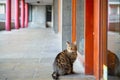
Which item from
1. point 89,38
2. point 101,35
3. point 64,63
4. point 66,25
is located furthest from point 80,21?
point 101,35

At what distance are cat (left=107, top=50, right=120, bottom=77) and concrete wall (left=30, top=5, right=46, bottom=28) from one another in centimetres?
2873

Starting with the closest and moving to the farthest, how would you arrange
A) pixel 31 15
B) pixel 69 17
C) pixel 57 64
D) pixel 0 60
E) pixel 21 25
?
pixel 57 64, pixel 0 60, pixel 69 17, pixel 21 25, pixel 31 15

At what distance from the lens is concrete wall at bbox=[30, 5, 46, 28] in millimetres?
33188

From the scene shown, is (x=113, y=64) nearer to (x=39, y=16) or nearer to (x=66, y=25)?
(x=66, y=25)

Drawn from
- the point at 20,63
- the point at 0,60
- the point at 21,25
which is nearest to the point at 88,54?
the point at 20,63

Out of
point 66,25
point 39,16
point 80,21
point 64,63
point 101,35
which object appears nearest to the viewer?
point 101,35

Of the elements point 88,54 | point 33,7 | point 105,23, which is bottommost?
point 88,54

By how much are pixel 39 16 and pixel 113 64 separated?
29.2 m

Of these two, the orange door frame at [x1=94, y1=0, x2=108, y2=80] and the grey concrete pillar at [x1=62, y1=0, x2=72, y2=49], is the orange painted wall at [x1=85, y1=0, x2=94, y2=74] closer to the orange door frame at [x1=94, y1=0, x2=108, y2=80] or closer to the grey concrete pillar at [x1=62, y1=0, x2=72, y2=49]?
the orange door frame at [x1=94, y1=0, x2=108, y2=80]

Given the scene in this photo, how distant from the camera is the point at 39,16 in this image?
109 ft

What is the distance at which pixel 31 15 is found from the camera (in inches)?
1336

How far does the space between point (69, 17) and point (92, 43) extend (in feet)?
10.6

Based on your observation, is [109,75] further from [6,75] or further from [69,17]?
[69,17]

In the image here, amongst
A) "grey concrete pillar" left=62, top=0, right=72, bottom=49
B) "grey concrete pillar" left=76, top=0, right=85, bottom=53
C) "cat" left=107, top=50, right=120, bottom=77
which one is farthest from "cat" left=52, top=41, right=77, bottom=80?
"grey concrete pillar" left=62, top=0, right=72, bottom=49
